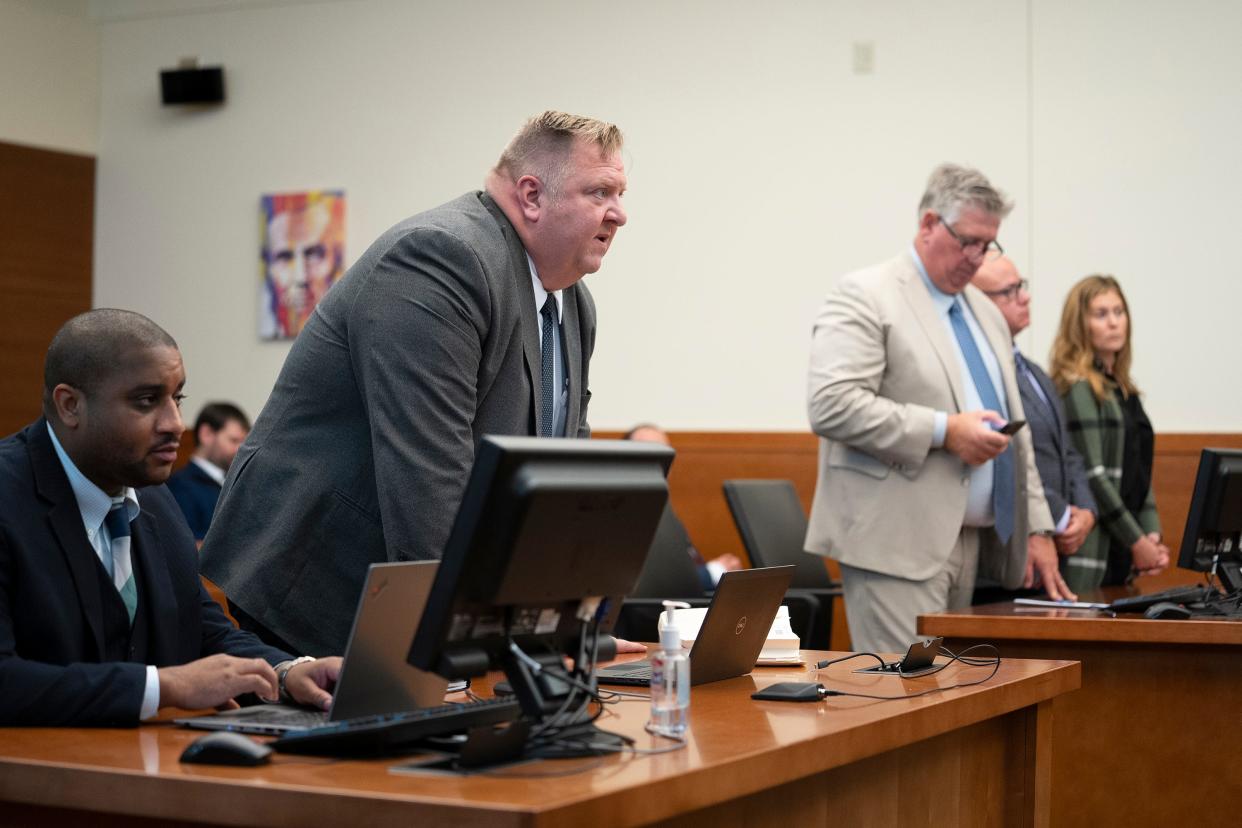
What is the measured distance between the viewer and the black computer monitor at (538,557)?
4.99 feet

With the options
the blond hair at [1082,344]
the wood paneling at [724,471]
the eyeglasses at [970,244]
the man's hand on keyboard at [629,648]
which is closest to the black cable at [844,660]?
the man's hand on keyboard at [629,648]

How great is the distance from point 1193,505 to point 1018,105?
3.17 metres

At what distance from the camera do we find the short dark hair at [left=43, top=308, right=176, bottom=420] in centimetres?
203

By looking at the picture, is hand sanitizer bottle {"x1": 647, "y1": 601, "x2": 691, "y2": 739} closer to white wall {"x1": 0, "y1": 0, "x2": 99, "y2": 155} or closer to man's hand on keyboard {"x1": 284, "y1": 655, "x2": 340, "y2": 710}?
man's hand on keyboard {"x1": 284, "y1": 655, "x2": 340, "y2": 710}

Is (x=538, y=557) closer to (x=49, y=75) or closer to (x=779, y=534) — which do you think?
(x=779, y=534)

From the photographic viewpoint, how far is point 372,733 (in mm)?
1537

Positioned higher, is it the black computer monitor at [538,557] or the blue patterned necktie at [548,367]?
the blue patterned necktie at [548,367]

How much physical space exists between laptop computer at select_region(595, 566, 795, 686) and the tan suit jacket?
132 cm

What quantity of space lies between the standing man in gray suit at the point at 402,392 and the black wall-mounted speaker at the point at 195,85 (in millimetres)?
5668

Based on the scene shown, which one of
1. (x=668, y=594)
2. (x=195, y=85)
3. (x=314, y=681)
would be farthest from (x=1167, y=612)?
(x=195, y=85)

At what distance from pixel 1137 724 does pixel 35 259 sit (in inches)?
250

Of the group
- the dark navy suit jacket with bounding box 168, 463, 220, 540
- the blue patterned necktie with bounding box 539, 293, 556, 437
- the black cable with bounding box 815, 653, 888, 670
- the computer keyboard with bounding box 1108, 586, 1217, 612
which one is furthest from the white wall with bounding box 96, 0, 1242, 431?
the black cable with bounding box 815, 653, 888, 670

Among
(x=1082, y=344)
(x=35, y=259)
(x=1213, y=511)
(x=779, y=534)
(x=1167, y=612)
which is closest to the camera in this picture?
(x=1167, y=612)

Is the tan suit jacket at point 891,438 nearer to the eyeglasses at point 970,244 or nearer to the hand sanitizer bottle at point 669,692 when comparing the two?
the eyeglasses at point 970,244
